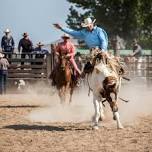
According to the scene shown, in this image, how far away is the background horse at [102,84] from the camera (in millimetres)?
10914

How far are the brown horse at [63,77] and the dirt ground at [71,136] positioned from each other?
259cm

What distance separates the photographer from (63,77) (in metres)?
15.6

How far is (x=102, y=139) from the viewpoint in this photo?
388 inches

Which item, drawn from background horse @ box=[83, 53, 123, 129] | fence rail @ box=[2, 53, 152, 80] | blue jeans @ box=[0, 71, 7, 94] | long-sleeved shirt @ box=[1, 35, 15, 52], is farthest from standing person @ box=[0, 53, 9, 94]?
background horse @ box=[83, 53, 123, 129]

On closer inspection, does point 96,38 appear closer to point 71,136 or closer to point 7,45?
point 71,136

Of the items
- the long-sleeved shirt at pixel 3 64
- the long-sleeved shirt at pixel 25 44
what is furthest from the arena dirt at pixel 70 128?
the long-sleeved shirt at pixel 25 44

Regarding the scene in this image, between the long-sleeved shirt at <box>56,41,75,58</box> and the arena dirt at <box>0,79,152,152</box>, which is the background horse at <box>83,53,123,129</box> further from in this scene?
the long-sleeved shirt at <box>56,41,75,58</box>

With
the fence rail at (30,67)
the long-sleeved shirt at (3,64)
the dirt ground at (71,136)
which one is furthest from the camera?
the fence rail at (30,67)

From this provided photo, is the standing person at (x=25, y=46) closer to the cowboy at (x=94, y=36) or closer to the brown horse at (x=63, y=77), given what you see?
the brown horse at (x=63, y=77)

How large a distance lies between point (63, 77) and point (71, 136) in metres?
5.42

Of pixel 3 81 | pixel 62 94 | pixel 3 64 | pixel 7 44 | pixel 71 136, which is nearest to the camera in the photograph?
pixel 71 136

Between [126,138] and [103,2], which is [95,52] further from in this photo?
[103,2]

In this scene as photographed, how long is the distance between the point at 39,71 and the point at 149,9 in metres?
23.2

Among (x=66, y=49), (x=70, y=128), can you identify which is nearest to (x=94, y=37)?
(x=70, y=128)
